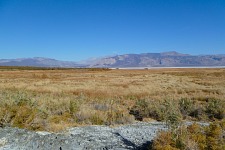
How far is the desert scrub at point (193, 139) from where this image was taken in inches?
291

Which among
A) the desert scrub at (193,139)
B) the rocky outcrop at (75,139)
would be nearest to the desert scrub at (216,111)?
the rocky outcrop at (75,139)

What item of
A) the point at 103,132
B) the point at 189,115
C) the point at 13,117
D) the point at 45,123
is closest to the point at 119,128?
the point at 103,132

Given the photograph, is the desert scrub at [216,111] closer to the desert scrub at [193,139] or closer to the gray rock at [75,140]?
the gray rock at [75,140]

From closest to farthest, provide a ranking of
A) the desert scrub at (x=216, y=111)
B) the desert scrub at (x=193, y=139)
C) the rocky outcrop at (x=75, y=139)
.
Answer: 1. the desert scrub at (x=193, y=139)
2. the rocky outcrop at (x=75, y=139)
3. the desert scrub at (x=216, y=111)

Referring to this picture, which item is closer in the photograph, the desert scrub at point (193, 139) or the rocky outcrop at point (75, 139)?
the desert scrub at point (193, 139)

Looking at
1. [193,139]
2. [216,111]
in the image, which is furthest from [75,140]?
[216,111]

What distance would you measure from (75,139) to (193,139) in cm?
368

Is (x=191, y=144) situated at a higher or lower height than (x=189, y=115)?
higher

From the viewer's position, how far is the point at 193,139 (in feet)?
25.1

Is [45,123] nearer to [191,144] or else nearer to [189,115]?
[191,144]

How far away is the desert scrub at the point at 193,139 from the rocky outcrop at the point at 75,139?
127 centimetres

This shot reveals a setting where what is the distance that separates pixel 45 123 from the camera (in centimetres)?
1101

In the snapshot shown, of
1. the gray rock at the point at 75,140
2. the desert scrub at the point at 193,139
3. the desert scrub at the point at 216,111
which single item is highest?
the desert scrub at the point at 193,139

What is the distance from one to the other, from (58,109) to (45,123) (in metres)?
4.95
